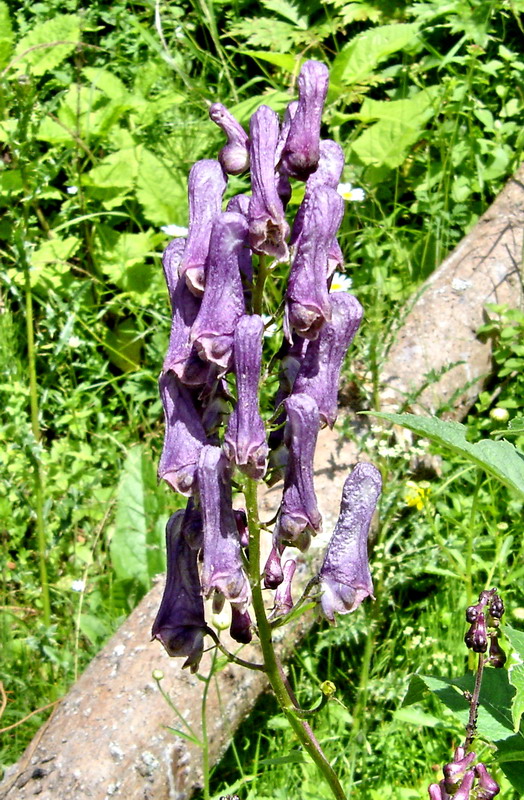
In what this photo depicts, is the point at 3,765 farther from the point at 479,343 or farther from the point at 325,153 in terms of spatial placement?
the point at 479,343

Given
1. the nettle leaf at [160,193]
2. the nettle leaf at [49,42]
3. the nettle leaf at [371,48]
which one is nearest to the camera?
the nettle leaf at [160,193]

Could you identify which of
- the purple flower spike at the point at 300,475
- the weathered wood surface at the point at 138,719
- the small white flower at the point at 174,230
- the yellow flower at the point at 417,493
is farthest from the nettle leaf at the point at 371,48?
the purple flower spike at the point at 300,475

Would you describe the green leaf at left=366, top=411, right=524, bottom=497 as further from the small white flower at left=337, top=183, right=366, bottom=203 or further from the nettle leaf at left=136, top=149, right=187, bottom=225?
the nettle leaf at left=136, top=149, right=187, bottom=225

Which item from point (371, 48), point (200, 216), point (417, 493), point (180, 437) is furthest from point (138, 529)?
point (371, 48)

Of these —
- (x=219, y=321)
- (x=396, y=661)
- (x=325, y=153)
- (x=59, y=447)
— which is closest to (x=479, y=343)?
(x=396, y=661)

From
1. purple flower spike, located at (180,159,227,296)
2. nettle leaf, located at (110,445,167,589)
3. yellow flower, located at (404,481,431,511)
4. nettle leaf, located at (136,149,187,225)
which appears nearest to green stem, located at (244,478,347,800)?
purple flower spike, located at (180,159,227,296)

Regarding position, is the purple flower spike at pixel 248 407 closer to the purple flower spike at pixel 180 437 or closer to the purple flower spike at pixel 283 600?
the purple flower spike at pixel 180 437
